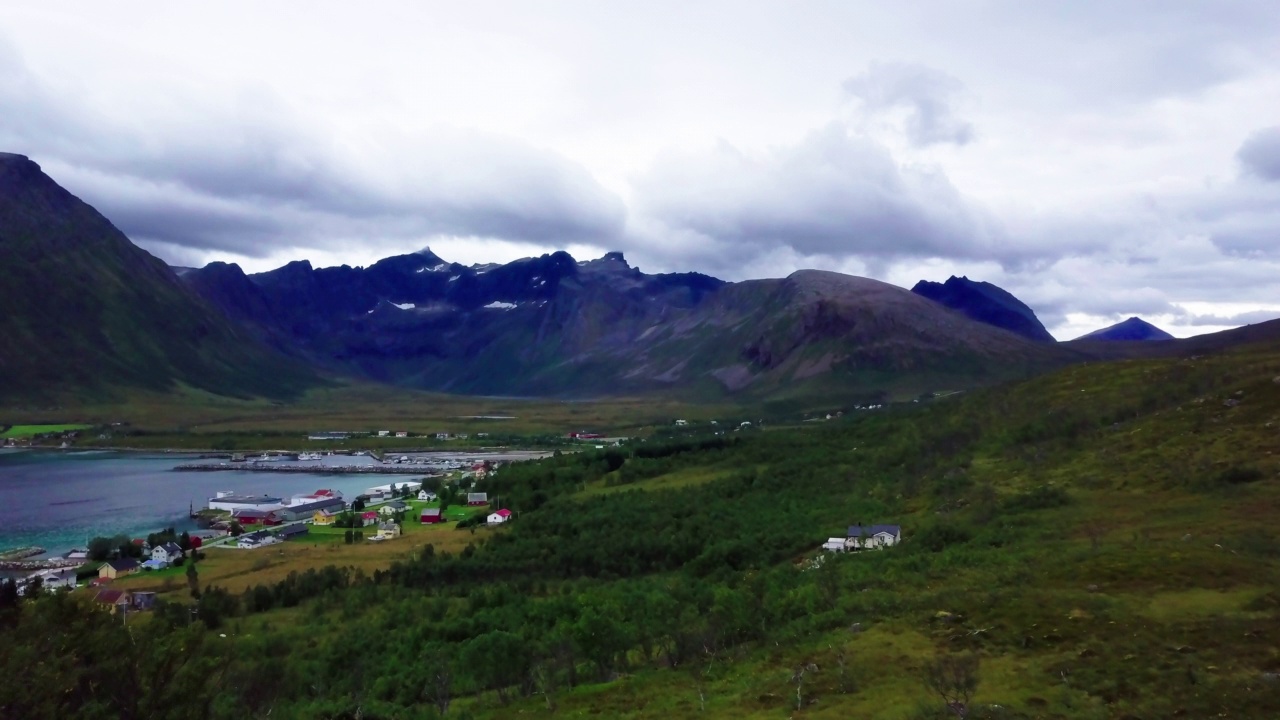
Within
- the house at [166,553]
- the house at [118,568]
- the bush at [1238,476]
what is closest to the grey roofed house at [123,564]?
the house at [118,568]

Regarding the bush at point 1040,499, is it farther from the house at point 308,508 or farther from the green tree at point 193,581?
the house at point 308,508

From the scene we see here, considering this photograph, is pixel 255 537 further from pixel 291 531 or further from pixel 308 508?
pixel 308 508

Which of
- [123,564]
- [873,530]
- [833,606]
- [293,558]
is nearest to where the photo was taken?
[833,606]

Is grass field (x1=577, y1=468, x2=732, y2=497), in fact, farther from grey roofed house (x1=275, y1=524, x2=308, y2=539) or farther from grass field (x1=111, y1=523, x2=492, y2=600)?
grey roofed house (x1=275, y1=524, x2=308, y2=539)

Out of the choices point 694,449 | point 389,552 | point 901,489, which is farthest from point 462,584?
point 694,449

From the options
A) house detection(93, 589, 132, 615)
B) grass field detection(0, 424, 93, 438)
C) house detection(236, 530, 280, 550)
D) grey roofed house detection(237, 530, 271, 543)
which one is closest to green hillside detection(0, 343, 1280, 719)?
house detection(93, 589, 132, 615)

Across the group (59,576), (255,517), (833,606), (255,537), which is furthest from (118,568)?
(833,606)
